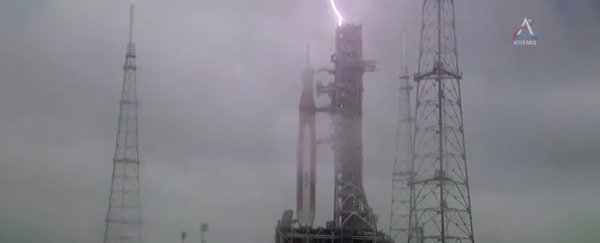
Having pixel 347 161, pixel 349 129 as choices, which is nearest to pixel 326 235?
pixel 347 161

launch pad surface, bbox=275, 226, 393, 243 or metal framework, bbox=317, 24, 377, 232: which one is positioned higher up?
metal framework, bbox=317, 24, 377, 232

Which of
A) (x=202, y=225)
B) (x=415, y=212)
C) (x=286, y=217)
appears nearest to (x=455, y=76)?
(x=415, y=212)

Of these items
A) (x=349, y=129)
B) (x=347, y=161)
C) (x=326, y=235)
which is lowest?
(x=326, y=235)

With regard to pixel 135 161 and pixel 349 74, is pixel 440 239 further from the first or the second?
pixel 135 161

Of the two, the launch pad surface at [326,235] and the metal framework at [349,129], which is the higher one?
the metal framework at [349,129]

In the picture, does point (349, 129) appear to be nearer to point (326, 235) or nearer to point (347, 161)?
point (347, 161)

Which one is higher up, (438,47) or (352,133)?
(438,47)

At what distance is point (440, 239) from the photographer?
173ft

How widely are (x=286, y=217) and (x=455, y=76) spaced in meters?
19.0

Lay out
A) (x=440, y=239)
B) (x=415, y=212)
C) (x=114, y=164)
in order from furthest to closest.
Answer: (x=114, y=164) → (x=415, y=212) → (x=440, y=239)

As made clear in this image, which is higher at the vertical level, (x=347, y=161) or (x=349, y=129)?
(x=349, y=129)

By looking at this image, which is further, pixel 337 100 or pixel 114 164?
pixel 337 100

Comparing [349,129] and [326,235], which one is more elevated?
[349,129]

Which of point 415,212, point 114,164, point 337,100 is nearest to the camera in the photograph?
point 415,212
